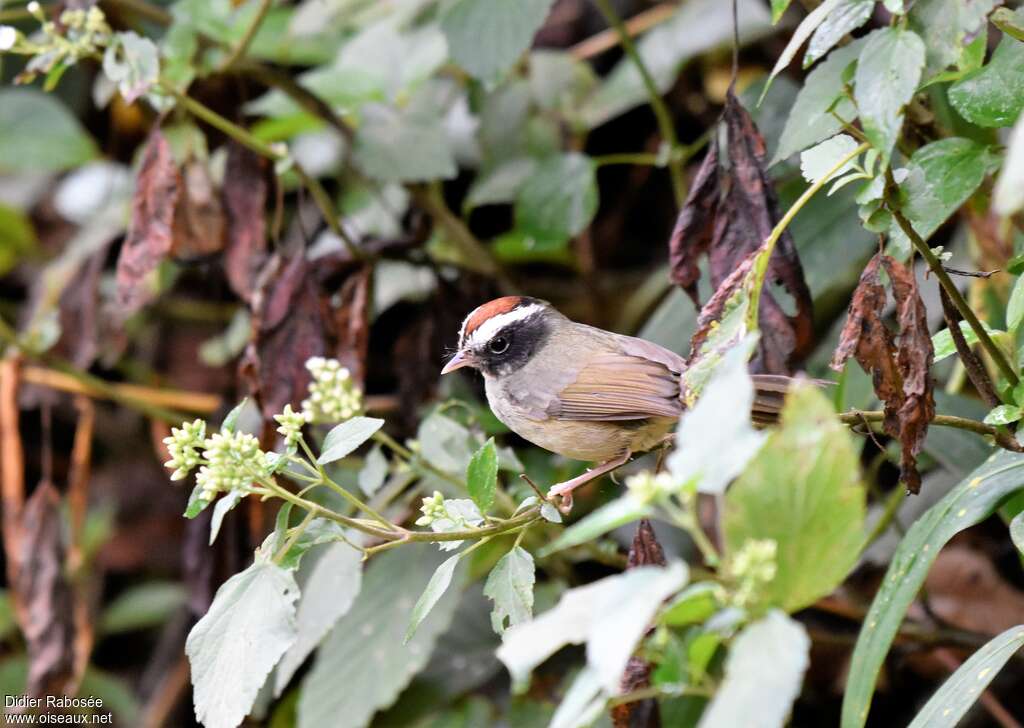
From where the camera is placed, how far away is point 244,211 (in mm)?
3488

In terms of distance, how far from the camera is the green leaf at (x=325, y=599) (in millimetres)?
3049

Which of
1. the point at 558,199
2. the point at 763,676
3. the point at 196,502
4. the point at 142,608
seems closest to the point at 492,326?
the point at 558,199

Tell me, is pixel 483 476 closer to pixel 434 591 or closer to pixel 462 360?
pixel 434 591

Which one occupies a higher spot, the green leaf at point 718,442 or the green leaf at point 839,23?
the green leaf at point 839,23

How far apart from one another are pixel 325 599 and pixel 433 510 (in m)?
1.16

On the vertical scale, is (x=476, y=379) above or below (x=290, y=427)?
below

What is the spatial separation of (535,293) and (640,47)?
3.50 feet

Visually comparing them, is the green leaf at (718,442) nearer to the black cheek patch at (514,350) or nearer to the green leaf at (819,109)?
the green leaf at (819,109)

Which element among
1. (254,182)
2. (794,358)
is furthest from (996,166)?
(254,182)

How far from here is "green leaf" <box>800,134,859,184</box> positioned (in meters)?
2.00

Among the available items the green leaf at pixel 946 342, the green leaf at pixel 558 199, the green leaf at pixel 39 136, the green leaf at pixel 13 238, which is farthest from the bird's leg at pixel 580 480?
the green leaf at pixel 13 238

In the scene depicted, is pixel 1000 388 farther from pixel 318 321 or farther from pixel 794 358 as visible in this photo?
pixel 318 321

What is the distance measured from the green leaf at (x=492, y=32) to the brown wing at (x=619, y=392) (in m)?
0.93

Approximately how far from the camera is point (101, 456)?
6203 mm
